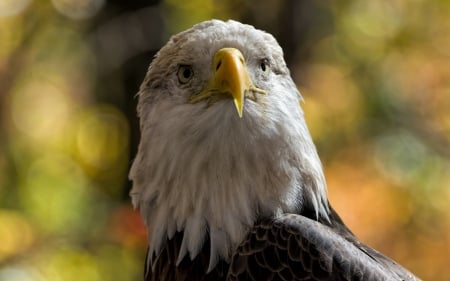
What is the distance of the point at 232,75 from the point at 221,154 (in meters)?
0.27

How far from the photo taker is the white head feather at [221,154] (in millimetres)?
2602

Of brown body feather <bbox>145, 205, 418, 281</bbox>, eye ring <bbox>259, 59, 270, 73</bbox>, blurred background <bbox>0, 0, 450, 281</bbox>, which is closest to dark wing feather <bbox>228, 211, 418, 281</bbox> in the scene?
brown body feather <bbox>145, 205, 418, 281</bbox>

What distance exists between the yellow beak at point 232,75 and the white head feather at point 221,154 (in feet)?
0.20

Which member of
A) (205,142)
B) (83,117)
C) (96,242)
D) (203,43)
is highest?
(203,43)

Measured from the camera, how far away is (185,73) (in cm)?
272

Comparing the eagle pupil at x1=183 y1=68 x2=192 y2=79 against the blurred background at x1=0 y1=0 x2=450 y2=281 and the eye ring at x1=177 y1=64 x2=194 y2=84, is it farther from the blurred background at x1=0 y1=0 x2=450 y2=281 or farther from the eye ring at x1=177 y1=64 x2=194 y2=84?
the blurred background at x1=0 y1=0 x2=450 y2=281

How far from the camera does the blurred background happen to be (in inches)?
221

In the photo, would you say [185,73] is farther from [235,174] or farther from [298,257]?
[298,257]

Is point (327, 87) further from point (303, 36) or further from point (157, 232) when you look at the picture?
point (157, 232)

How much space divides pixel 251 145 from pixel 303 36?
3.31 m

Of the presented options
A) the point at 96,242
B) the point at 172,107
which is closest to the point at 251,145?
the point at 172,107

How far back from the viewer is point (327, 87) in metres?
6.04

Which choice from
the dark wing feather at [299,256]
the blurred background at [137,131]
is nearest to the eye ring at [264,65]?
the dark wing feather at [299,256]

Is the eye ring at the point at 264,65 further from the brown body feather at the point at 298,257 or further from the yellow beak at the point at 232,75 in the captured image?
the brown body feather at the point at 298,257
